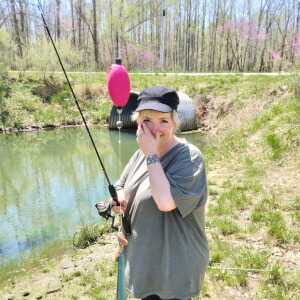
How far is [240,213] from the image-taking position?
550cm

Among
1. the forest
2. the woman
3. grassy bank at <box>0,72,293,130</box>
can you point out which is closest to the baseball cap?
the woman

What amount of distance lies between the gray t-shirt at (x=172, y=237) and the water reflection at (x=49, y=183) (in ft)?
13.2

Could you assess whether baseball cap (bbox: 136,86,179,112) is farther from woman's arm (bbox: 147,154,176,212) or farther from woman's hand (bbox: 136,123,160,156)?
woman's arm (bbox: 147,154,176,212)

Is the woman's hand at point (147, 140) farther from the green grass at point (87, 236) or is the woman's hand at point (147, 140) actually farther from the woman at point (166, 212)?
the green grass at point (87, 236)

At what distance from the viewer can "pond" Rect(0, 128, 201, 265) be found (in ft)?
21.5

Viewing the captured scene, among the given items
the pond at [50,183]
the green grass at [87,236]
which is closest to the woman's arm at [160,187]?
the green grass at [87,236]

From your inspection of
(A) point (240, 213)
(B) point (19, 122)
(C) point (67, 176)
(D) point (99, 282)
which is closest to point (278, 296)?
(D) point (99, 282)

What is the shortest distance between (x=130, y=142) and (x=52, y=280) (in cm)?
1027

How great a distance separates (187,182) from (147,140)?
0.29 metres

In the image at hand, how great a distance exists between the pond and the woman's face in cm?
430

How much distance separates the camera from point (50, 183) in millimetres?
9727

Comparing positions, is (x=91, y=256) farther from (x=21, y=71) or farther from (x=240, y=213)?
(x=21, y=71)

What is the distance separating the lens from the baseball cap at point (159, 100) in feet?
6.54

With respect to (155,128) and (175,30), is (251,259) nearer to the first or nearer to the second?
(155,128)
